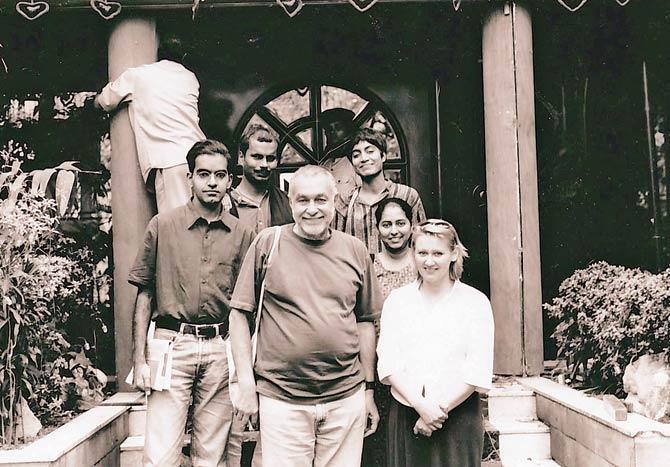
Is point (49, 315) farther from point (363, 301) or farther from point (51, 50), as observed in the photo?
Answer: point (51, 50)

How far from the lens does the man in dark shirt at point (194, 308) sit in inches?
157

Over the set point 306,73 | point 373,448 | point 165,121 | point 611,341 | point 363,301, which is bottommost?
point 373,448

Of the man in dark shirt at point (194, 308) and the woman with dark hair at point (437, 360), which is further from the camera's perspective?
the man in dark shirt at point (194, 308)

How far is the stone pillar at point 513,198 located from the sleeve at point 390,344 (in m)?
2.11

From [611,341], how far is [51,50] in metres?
4.81

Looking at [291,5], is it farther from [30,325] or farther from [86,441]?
[86,441]

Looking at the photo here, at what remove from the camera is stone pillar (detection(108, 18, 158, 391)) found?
5477 millimetres

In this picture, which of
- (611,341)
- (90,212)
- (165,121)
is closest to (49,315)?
(165,121)

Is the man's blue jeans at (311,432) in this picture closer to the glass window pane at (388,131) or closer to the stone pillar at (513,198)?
the stone pillar at (513,198)

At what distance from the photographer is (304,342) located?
3.46m

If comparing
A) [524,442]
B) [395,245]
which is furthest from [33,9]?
[524,442]

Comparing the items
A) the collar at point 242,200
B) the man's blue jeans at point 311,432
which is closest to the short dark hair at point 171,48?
the collar at point 242,200

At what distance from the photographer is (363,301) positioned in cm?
371

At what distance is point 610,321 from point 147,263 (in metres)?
2.85
